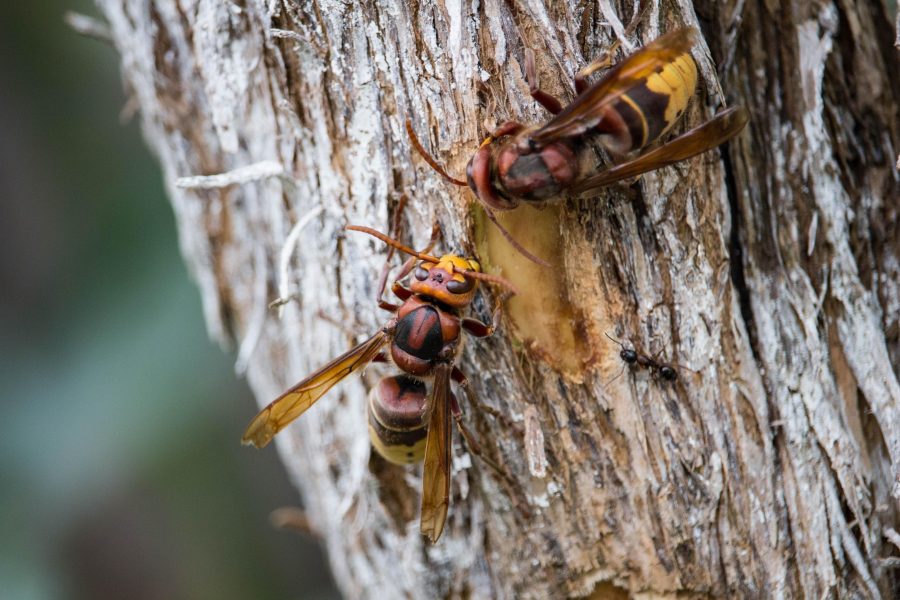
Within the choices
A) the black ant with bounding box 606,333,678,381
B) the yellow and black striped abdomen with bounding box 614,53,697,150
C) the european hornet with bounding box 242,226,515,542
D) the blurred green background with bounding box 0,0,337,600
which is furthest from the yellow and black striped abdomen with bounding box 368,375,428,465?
the blurred green background with bounding box 0,0,337,600

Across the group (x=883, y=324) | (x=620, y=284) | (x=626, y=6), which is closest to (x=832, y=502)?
(x=883, y=324)

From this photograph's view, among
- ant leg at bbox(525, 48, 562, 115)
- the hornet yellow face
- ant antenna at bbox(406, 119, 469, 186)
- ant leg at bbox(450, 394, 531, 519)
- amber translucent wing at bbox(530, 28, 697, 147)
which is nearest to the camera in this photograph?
amber translucent wing at bbox(530, 28, 697, 147)

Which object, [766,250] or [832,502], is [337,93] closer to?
[766,250]

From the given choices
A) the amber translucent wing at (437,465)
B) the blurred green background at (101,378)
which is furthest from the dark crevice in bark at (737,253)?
the blurred green background at (101,378)

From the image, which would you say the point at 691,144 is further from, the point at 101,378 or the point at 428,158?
the point at 101,378

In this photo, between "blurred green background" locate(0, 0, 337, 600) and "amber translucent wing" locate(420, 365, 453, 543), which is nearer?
"amber translucent wing" locate(420, 365, 453, 543)

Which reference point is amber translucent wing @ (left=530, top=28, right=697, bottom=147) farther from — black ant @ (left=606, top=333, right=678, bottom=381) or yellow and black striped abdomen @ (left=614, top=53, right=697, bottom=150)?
black ant @ (left=606, top=333, right=678, bottom=381)

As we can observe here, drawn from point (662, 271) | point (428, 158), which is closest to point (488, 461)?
point (662, 271)
